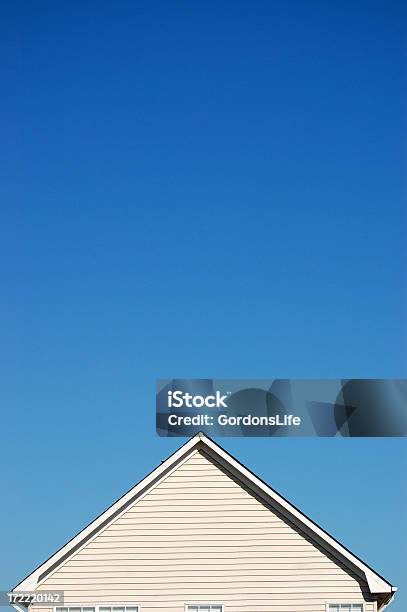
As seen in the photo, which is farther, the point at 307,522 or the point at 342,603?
the point at 307,522

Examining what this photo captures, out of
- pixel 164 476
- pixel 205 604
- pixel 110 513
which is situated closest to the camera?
pixel 205 604

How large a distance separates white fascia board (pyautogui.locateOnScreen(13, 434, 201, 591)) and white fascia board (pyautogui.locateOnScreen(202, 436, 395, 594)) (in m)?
0.70

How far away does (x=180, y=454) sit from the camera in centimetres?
3139

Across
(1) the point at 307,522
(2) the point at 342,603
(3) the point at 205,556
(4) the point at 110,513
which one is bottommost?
(2) the point at 342,603

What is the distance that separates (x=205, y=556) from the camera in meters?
30.9

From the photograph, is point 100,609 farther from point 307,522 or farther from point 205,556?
point 307,522

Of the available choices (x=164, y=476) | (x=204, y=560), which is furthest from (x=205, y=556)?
(x=164, y=476)

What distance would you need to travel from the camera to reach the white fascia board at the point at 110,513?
1194 inches

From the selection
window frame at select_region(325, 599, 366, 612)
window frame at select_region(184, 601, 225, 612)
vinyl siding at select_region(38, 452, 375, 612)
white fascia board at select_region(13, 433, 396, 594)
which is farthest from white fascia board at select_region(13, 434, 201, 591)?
window frame at select_region(325, 599, 366, 612)

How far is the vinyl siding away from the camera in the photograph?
100ft

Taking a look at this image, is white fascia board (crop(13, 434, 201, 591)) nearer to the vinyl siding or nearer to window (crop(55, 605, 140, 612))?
the vinyl siding

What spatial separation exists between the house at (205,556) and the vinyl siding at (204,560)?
28 millimetres

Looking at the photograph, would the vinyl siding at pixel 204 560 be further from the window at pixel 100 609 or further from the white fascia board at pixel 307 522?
the white fascia board at pixel 307 522

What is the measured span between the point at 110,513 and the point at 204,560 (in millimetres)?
2944
